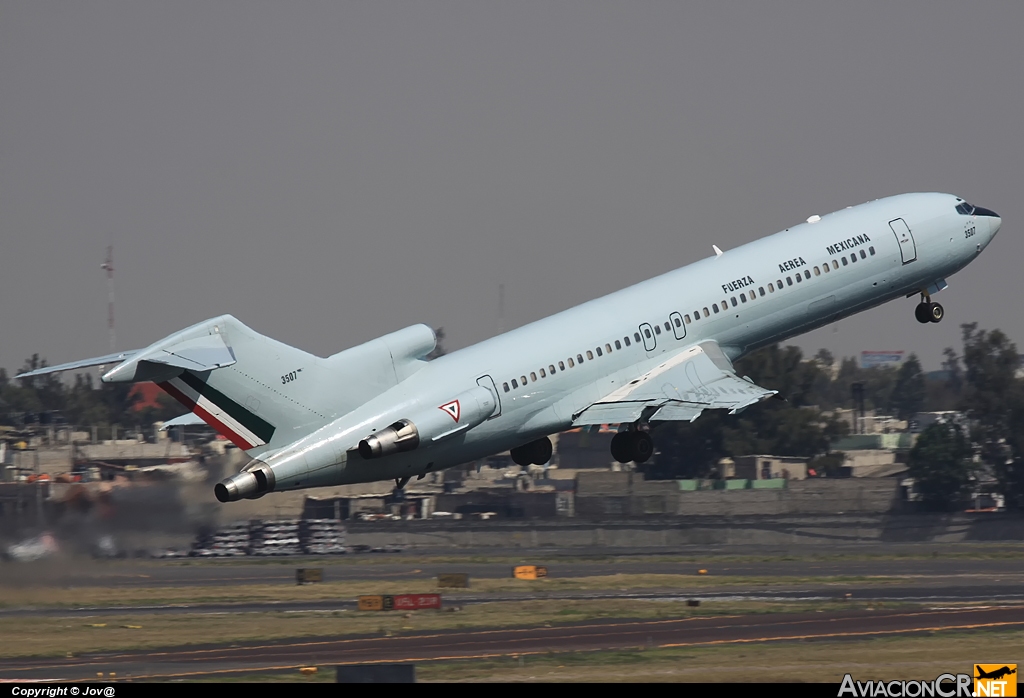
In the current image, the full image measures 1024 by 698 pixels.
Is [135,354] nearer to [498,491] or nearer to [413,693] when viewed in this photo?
[413,693]

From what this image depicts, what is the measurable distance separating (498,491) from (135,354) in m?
71.4

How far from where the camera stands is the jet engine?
3891cm

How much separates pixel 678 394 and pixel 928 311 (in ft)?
41.3

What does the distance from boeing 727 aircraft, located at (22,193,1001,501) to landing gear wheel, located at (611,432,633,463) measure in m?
0.07

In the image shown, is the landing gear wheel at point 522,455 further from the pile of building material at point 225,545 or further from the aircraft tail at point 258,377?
the pile of building material at point 225,545

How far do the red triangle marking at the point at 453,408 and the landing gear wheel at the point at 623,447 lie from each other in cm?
695

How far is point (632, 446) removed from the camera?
150 ft

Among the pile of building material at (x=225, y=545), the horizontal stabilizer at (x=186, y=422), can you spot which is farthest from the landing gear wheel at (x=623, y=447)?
the pile of building material at (x=225, y=545)

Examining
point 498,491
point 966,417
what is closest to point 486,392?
point 498,491

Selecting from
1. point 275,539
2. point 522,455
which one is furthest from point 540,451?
point 275,539

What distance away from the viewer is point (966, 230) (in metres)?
51.2

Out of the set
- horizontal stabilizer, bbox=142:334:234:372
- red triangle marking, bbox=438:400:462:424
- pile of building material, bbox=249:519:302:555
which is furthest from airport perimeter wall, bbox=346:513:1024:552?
horizontal stabilizer, bbox=142:334:234:372

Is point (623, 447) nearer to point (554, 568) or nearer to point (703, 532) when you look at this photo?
point (554, 568)

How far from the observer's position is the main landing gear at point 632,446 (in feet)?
149
